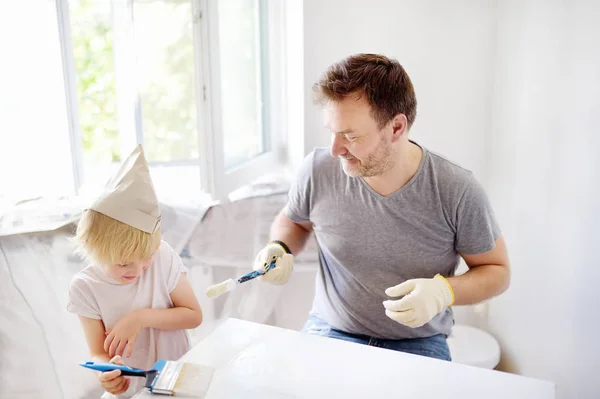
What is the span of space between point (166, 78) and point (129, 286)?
1005mm

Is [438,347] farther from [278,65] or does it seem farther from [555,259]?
[278,65]

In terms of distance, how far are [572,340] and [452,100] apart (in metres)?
0.88

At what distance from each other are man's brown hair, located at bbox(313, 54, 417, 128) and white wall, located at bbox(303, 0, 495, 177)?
0.75 metres

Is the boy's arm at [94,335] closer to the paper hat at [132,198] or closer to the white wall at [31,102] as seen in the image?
the paper hat at [132,198]

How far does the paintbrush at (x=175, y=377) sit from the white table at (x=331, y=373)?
0.06 feet

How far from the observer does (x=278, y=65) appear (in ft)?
7.73

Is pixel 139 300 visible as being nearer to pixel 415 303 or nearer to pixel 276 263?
pixel 276 263

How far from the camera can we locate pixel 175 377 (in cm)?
104

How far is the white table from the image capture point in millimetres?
1016

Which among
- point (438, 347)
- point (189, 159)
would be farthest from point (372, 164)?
point (189, 159)

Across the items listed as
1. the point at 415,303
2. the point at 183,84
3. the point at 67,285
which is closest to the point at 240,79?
the point at 183,84

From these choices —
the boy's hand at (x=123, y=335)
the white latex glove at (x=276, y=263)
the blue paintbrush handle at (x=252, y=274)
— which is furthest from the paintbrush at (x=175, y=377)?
the white latex glove at (x=276, y=263)

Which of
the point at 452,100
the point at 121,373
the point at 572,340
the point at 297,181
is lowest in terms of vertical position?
the point at 572,340

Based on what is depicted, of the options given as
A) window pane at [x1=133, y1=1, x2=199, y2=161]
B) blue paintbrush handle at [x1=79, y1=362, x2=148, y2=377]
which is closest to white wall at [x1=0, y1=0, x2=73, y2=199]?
window pane at [x1=133, y1=1, x2=199, y2=161]
